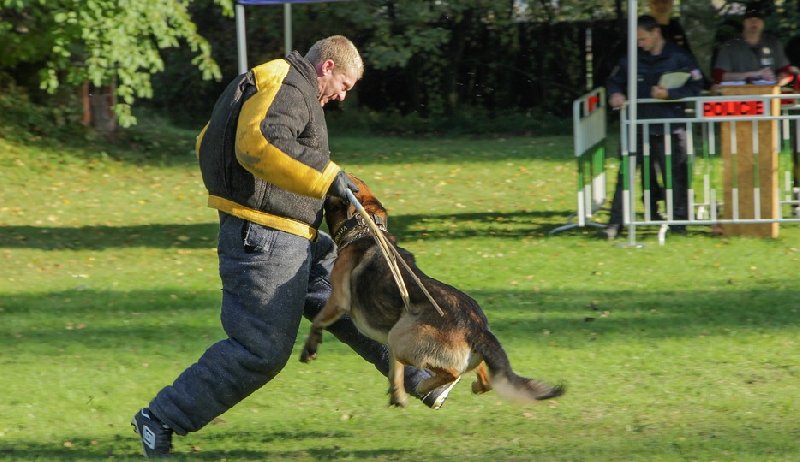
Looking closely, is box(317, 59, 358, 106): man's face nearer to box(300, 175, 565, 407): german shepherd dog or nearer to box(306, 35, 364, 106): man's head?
box(306, 35, 364, 106): man's head

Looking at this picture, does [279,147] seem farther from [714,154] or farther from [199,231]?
[199,231]

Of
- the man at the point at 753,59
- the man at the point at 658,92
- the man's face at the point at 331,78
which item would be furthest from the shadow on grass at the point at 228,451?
the man at the point at 753,59

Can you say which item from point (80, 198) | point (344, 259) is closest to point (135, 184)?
point (80, 198)

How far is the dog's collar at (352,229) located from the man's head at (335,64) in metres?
0.56

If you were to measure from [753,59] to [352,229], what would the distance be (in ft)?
22.2

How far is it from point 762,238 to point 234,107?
274 inches

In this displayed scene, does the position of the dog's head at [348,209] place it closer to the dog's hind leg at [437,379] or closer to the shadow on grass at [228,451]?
the dog's hind leg at [437,379]

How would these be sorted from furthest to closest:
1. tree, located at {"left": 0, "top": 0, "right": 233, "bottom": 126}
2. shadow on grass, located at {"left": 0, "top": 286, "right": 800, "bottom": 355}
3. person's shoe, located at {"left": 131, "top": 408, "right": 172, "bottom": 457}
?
tree, located at {"left": 0, "top": 0, "right": 233, "bottom": 126}, shadow on grass, located at {"left": 0, "top": 286, "right": 800, "bottom": 355}, person's shoe, located at {"left": 131, "top": 408, "right": 172, "bottom": 457}

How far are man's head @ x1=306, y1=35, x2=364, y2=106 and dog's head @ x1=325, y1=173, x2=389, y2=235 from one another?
1.46 ft

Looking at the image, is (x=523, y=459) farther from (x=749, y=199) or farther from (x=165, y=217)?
(x=165, y=217)

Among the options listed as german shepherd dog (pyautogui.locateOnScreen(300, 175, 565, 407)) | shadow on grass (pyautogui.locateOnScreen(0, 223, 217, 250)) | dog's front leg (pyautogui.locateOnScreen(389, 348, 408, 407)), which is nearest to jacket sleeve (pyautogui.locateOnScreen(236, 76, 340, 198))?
german shepherd dog (pyautogui.locateOnScreen(300, 175, 565, 407))

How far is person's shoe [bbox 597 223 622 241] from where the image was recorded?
10852 mm

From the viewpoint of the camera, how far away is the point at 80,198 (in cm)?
1434

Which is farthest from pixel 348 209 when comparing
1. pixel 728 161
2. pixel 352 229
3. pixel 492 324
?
pixel 728 161
